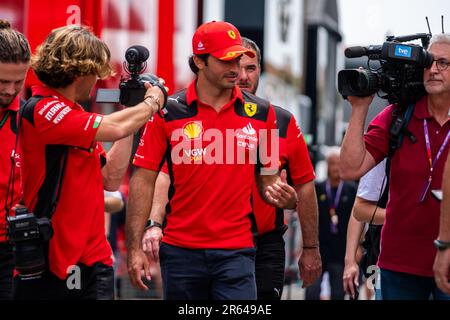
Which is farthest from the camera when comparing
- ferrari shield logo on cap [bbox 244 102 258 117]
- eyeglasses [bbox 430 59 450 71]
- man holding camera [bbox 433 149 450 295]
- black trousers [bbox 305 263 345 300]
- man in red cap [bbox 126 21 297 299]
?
black trousers [bbox 305 263 345 300]

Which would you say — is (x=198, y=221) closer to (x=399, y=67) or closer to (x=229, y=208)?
(x=229, y=208)

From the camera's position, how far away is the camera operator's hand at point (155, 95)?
6062mm

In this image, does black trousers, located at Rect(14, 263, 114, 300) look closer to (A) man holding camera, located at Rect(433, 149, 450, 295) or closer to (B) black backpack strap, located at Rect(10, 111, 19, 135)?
(B) black backpack strap, located at Rect(10, 111, 19, 135)

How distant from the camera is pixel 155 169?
648 centimetres

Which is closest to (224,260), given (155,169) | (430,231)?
Answer: (155,169)

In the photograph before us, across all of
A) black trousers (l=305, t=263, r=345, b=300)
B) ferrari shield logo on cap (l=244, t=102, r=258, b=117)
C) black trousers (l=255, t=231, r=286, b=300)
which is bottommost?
black trousers (l=305, t=263, r=345, b=300)

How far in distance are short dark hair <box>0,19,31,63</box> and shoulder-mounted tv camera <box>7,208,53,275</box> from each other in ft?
2.67

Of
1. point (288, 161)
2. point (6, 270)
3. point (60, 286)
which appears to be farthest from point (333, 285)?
point (60, 286)

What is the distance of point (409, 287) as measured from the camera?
6.12 meters

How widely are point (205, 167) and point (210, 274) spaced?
57 centimetres

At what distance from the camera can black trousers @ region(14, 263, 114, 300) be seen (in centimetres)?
592

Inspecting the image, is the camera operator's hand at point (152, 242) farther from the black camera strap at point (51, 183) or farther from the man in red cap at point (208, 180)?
the black camera strap at point (51, 183)

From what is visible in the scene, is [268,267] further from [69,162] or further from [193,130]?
[69,162]

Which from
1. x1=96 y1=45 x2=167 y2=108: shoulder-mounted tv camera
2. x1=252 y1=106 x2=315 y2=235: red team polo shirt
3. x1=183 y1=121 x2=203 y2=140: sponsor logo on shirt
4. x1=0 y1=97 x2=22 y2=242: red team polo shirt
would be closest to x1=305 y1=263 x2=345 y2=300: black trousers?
x1=252 y1=106 x2=315 y2=235: red team polo shirt
